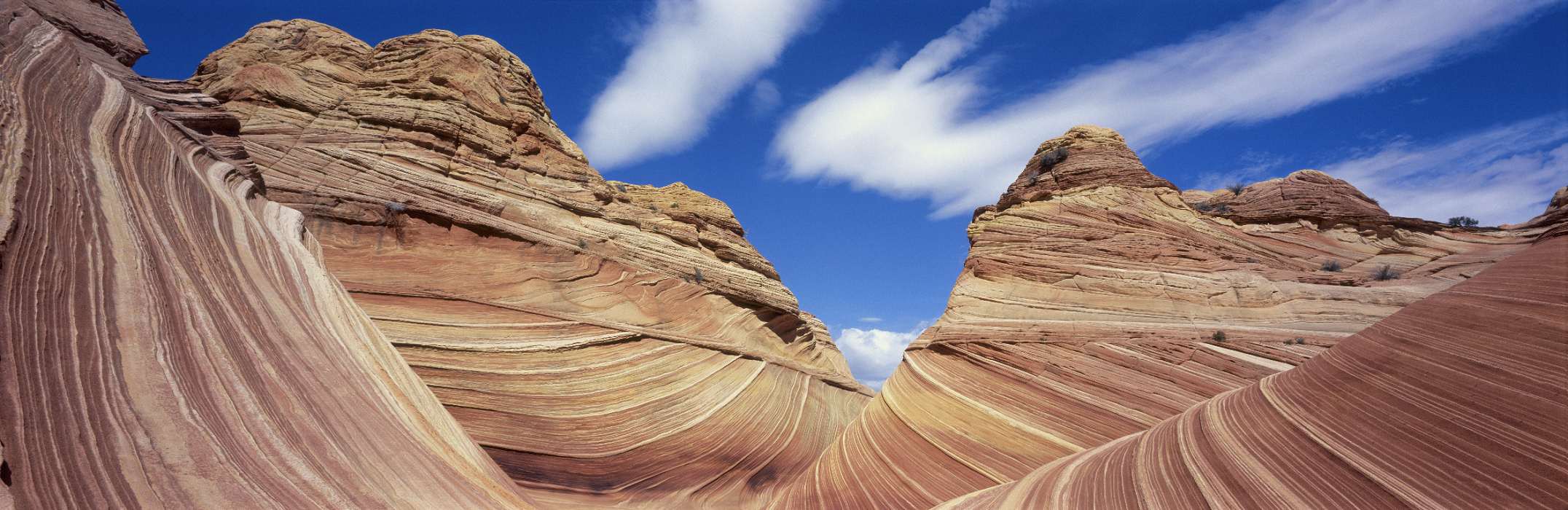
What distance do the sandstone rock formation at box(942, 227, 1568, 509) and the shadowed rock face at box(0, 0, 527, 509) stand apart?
586 centimetres

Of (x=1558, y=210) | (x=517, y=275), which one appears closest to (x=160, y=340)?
(x=517, y=275)

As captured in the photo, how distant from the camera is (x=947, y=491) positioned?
8.50 m

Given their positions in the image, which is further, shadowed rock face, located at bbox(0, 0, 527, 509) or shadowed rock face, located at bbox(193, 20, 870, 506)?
shadowed rock face, located at bbox(193, 20, 870, 506)

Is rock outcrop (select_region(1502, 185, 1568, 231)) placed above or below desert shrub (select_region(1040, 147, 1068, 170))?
below

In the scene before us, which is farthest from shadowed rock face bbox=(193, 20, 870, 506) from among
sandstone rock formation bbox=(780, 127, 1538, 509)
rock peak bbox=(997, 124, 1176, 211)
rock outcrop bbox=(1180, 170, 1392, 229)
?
rock outcrop bbox=(1180, 170, 1392, 229)

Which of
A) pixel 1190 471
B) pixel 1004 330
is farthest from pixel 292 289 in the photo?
pixel 1004 330

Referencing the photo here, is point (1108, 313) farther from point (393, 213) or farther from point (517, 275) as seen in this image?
point (393, 213)

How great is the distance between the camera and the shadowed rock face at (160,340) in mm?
2816

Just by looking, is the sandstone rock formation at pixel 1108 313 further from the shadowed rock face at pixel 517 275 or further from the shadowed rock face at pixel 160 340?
the shadowed rock face at pixel 160 340

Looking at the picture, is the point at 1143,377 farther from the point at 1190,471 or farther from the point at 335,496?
the point at 335,496

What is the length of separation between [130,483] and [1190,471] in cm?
656

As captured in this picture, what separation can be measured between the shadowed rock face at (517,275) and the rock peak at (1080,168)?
306 inches

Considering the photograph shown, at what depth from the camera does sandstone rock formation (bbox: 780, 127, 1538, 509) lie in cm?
824

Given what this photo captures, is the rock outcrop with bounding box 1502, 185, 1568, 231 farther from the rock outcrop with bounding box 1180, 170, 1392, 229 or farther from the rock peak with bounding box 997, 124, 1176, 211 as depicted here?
the rock peak with bounding box 997, 124, 1176, 211
